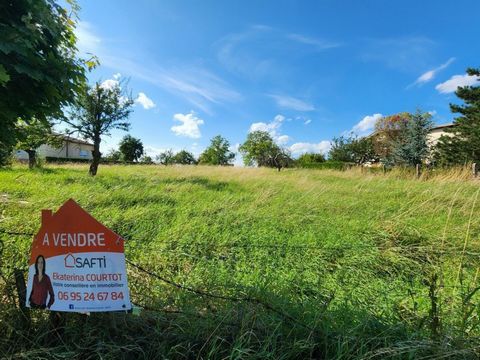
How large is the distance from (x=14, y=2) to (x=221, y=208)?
5503 mm

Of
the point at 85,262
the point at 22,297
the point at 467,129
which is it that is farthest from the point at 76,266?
the point at 467,129

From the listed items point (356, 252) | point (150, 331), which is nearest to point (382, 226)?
point (356, 252)

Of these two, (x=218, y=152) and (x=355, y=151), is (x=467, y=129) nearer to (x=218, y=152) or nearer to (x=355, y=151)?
(x=355, y=151)

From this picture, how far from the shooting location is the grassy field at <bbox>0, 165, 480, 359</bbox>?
212cm

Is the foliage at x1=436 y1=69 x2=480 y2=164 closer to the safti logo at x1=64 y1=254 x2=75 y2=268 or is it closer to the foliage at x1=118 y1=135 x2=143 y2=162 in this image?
the safti logo at x1=64 y1=254 x2=75 y2=268

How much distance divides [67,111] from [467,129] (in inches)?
1141

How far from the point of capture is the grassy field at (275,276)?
2115mm

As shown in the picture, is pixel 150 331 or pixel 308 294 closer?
pixel 150 331

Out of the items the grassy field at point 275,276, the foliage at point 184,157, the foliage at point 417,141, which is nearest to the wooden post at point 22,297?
the grassy field at point 275,276

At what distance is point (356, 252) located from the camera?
4.61 metres

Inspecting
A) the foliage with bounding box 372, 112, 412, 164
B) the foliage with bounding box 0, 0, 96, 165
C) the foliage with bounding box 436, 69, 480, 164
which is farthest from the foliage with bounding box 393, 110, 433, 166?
the foliage with bounding box 0, 0, 96, 165

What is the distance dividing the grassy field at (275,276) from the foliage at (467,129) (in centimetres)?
1975

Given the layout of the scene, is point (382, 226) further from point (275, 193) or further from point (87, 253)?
point (87, 253)

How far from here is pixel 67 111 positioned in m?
4.00
